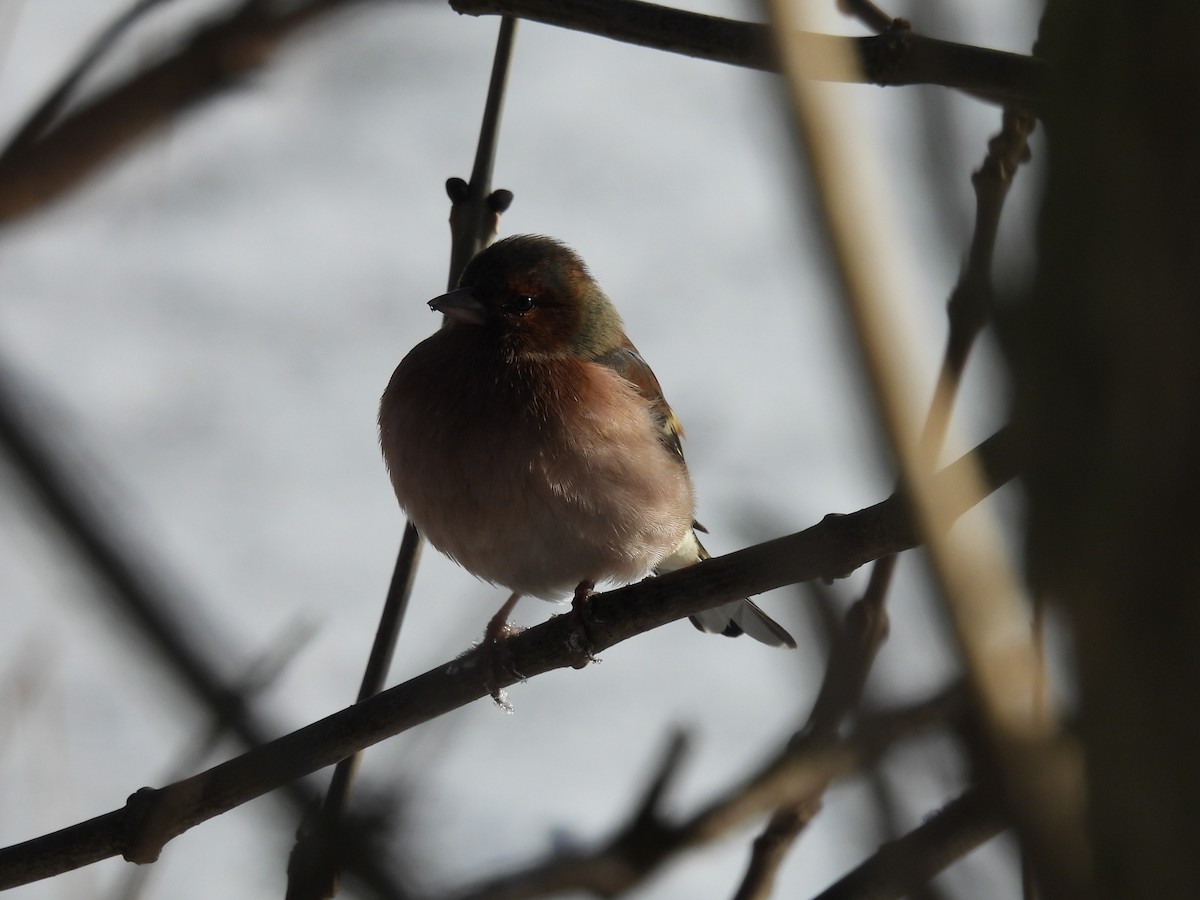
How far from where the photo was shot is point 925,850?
1.84 meters

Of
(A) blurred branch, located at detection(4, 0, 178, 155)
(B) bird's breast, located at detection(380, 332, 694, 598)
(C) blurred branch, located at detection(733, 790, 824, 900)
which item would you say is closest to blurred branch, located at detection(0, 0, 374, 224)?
(A) blurred branch, located at detection(4, 0, 178, 155)

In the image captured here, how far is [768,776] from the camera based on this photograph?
2.79 m

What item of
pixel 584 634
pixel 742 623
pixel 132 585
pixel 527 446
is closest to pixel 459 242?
pixel 527 446

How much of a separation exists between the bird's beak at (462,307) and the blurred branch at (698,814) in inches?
115

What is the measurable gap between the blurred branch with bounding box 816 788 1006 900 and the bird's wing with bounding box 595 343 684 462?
11.4 feet

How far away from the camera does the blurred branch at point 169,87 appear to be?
3381mm

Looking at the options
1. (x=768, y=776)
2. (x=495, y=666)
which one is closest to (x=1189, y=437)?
(x=768, y=776)

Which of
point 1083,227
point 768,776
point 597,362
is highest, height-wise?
point 597,362

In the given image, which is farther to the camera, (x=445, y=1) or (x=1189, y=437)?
(x=445, y=1)

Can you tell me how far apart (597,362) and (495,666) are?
5.93 ft

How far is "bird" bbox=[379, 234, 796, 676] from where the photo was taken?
5.03 metres

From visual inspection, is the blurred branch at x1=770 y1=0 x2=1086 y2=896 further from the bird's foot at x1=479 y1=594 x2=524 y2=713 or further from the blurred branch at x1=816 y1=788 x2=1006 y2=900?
the bird's foot at x1=479 y1=594 x2=524 y2=713

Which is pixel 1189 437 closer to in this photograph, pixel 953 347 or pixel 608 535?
pixel 953 347

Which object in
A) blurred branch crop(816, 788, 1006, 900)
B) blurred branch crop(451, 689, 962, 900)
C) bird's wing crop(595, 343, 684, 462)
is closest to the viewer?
blurred branch crop(816, 788, 1006, 900)
